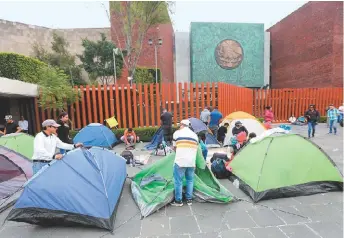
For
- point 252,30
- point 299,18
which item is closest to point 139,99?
point 252,30

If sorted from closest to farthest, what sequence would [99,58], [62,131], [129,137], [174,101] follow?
[62,131] → [129,137] → [174,101] → [99,58]

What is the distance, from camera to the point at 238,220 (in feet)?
11.8

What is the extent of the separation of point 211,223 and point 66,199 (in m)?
2.21

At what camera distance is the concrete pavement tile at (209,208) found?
152 inches

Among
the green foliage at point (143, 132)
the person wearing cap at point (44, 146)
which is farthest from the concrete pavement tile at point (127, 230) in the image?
the green foliage at point (143, 132)

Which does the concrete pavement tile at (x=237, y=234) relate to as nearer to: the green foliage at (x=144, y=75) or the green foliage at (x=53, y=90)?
the green foliage at (x=53, y=90)

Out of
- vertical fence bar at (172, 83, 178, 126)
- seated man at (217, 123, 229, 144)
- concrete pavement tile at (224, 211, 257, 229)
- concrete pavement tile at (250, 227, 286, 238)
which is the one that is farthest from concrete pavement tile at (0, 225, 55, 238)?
vertical fence bar at (172, 83, 178, 126)

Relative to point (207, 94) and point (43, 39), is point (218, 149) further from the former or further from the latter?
point (43, 39)

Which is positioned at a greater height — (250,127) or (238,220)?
(250,127)

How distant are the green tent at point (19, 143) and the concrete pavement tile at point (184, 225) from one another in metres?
4.68

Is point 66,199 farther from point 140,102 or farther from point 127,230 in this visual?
point 140,102

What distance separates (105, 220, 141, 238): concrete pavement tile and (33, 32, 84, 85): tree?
16939 millimetres

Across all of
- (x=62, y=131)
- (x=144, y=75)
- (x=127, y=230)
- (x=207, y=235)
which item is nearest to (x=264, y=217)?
(x=207, y=235)

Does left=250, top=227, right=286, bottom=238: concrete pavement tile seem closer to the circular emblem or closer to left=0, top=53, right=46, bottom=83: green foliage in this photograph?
left=0, top=53, right=46, bottom=83: green foliage
